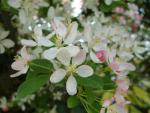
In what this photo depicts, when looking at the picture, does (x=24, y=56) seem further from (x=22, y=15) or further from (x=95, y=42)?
(x=22, y=15)

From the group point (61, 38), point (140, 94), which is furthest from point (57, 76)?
point (140, 94)

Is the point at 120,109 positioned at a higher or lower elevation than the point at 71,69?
lower

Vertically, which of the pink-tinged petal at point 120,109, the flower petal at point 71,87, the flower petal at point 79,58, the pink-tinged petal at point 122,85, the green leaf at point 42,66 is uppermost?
the flower petal at point 79,58

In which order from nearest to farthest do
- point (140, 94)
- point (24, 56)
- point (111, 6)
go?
point (24, 56) < point (111, 6) < point (140, 94)

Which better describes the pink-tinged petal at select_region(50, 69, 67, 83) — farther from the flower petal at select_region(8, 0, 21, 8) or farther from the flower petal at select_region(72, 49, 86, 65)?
the flower petal at select_region(8, 0, 21, 8)

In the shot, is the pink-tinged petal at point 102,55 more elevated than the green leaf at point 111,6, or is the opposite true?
the green leaf at point 111,6

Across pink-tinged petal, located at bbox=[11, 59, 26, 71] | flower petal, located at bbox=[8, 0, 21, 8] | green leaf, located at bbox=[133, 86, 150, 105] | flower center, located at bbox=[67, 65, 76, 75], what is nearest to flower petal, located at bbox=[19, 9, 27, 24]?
flower petal, located at bbox=[8, 0, 21, 8]

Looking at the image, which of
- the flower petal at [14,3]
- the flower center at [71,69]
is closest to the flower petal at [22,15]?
the flower petal at [14,3]

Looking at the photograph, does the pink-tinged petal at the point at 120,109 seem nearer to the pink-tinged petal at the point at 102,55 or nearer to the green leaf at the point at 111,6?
the pink-tinged petal at the point at 102,55
